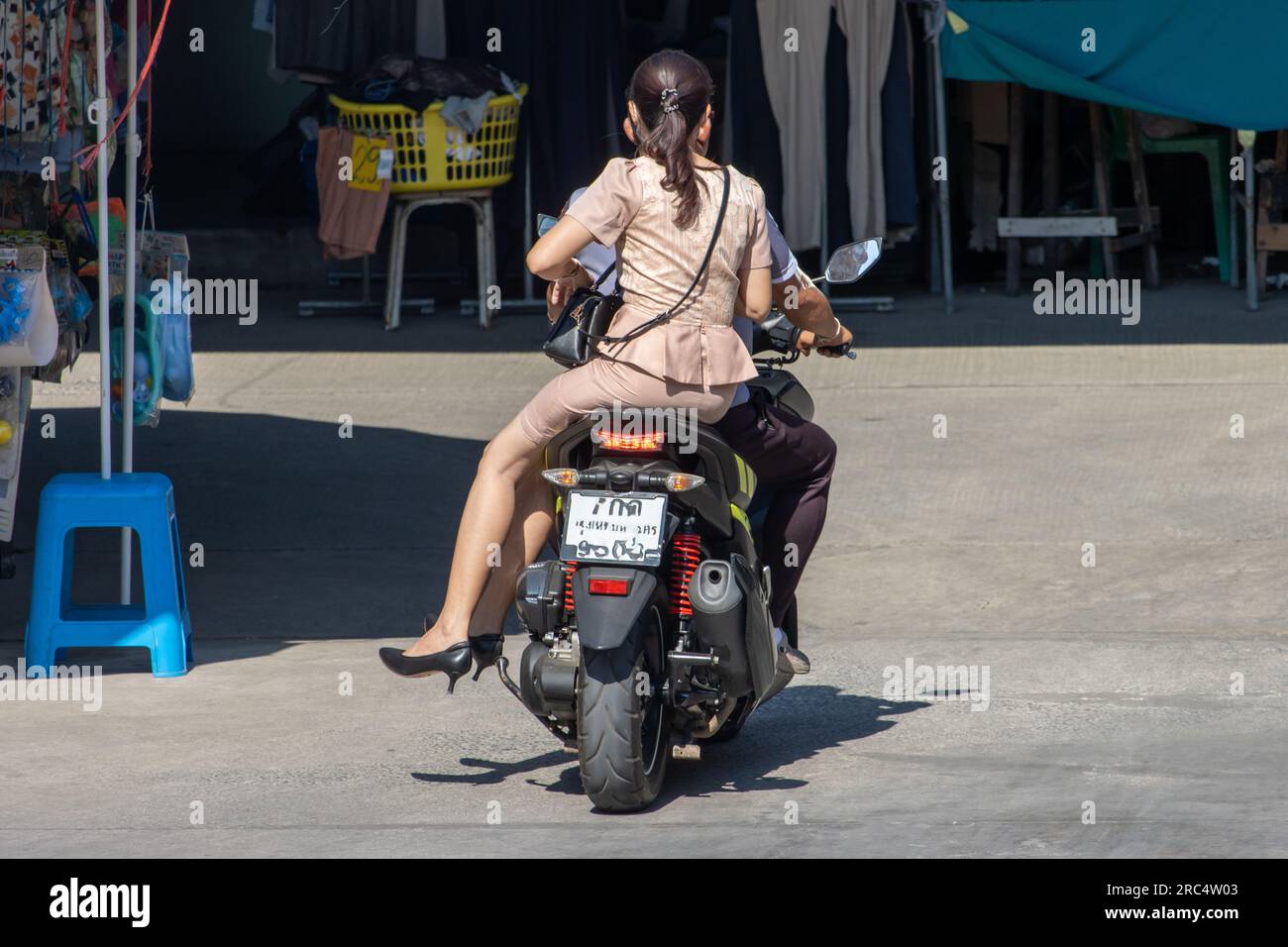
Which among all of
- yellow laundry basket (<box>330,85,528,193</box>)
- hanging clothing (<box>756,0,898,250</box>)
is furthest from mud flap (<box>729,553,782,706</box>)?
hanging clothing (<box>756,0,898,250</box>)

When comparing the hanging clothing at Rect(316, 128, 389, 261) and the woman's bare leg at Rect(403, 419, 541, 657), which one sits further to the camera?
the hanging clothing at Rect(316, 128, 389, 261)

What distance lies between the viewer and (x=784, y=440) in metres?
4.79

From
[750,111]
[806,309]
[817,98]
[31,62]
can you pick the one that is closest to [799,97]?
[817,98]

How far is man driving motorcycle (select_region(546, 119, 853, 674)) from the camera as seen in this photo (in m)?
4.75

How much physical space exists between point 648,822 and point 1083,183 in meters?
8.92

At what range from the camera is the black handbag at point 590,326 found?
4.54 meters

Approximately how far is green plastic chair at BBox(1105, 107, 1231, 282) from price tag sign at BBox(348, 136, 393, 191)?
4.36 metres

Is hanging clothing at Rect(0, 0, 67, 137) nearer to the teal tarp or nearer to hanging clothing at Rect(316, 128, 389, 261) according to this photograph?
hanging clothing at Rect(316, 128, 389, 261)

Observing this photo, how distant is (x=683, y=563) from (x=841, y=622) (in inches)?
80.1

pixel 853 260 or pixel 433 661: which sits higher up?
pixel 853 260

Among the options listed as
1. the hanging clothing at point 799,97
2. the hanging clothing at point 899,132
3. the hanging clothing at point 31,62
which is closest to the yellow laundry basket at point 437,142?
the hanging clothing at point 799,97

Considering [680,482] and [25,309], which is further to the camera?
[25,309]

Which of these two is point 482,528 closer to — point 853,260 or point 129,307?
point 853,260
